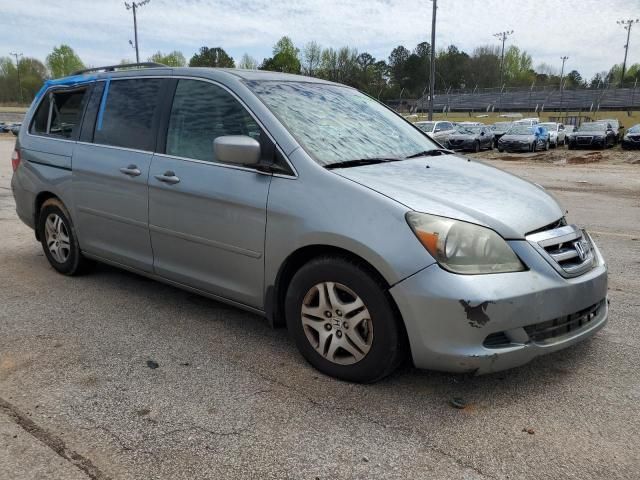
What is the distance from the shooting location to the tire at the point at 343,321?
113 inches

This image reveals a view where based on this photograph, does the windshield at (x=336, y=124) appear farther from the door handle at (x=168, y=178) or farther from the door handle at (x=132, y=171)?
the door handle at (x=132, y=171)

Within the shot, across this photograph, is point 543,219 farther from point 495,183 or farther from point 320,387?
point 320,387

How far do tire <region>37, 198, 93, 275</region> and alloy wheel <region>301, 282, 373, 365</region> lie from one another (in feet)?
8.59

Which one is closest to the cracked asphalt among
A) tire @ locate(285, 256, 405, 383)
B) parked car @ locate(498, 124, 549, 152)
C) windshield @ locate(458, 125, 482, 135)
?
tire @ locate(285, 256, 405, 383)

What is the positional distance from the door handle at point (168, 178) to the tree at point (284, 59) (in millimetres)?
86045

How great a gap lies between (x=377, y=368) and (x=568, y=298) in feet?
3.42

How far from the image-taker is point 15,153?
5398 millimetres

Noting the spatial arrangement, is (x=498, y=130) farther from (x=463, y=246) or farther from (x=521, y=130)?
(x=463, y=246)

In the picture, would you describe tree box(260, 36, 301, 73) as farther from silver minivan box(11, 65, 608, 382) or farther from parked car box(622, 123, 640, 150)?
silver minivan box(11, 65, 608, 382)

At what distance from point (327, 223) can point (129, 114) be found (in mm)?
2148

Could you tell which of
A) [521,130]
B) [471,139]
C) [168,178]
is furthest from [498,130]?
[168,178]

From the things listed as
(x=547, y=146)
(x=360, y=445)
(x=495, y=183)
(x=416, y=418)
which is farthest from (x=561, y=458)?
(x=547, y=146)

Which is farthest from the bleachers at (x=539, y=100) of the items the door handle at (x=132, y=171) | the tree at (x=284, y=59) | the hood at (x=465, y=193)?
the door handle at (x=132, y=171)

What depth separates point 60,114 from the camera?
4.96 m
